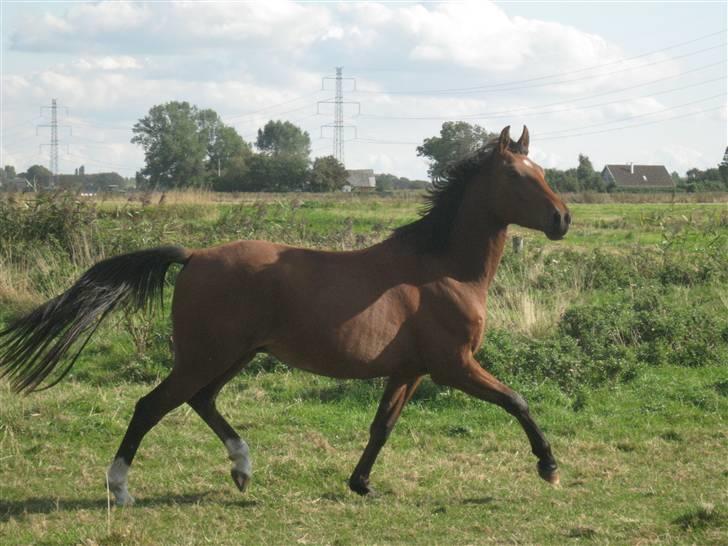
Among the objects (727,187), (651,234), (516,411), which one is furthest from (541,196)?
(727,187)

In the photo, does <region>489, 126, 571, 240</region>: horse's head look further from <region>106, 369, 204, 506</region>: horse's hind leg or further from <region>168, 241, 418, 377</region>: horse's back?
<region>106, 369, 204, 506</region>: horse's hind leg

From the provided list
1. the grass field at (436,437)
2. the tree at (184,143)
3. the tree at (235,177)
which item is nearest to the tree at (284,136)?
the tree at (184,143)

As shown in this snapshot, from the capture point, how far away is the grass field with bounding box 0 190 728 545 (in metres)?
5.50

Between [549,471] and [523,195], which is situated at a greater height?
[523,195]

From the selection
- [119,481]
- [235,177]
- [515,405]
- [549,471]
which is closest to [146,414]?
[119,481]

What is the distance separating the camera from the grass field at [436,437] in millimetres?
5504

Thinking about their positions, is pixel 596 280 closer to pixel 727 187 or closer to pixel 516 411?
pixel 516 411

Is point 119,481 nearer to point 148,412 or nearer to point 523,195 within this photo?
point 148,412

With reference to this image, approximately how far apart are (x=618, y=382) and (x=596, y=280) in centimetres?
460

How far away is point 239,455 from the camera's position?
6129 millimetres

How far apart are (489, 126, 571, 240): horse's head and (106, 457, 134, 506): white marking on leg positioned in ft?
9.84

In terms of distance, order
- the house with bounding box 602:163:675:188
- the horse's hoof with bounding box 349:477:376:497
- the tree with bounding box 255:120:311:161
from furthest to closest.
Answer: the tree with bounding box 255:120:311:161 < the house with bounding box 602:163:675:188 < the horse's hoof with bounding box 349:477:376:497

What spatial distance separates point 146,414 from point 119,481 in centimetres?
48

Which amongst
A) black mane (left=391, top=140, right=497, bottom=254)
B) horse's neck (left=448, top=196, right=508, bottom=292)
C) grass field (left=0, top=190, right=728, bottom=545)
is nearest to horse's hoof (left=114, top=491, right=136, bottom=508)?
grass field (left=0, top=190, right=728, bottom=545)
